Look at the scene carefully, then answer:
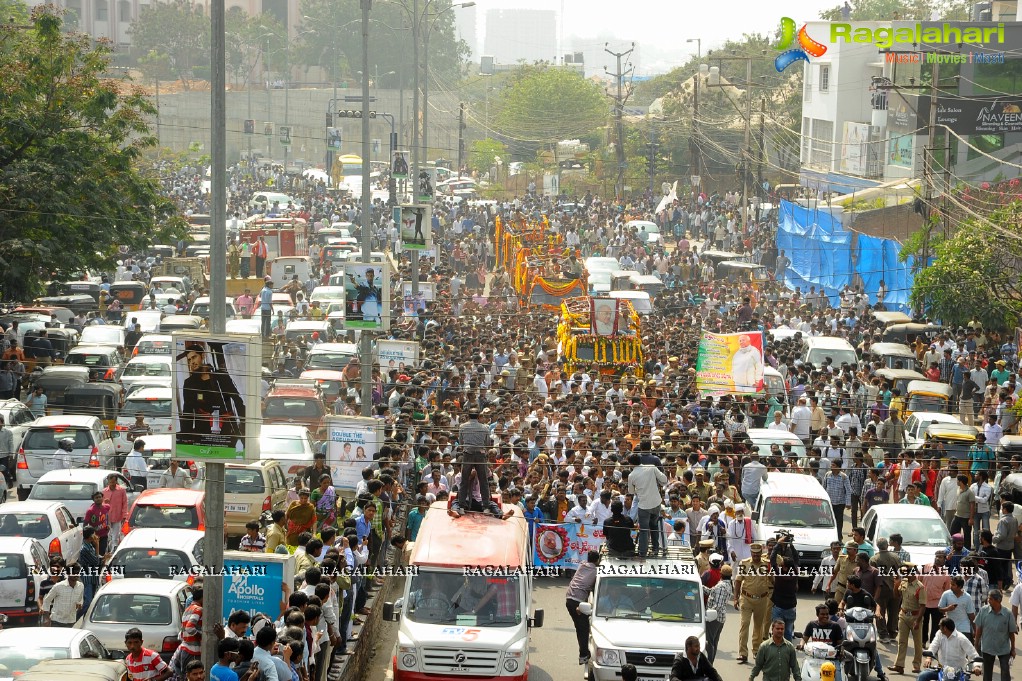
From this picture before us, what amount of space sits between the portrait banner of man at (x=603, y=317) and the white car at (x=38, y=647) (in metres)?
15.4

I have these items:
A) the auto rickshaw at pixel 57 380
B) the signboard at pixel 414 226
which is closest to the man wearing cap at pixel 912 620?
the auto rickshaw at pixel 57 380

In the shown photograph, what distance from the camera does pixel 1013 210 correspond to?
1182 inches

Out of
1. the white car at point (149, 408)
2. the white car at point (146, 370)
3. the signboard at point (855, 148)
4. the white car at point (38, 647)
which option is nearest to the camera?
the white car at point (38, 647)

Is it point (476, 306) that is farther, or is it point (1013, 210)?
point (476, 306)

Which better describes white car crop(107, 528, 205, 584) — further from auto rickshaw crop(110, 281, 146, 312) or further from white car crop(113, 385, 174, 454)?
auto rickshaw crop(110, 281, 146, 312)

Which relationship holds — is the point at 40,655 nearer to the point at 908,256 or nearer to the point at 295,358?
the point at 295,358

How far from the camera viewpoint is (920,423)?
22.8m

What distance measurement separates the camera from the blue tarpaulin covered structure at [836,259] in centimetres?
3566

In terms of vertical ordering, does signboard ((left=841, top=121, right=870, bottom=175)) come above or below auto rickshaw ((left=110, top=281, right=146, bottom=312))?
above

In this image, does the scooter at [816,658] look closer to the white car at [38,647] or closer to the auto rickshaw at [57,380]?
the white car at [38,647]

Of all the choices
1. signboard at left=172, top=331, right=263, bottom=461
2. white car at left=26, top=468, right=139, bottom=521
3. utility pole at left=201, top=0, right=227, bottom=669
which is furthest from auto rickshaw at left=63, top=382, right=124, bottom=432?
signboard at left=172, top=331, right=263, bottom=461

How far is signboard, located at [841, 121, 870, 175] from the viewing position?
183 feet

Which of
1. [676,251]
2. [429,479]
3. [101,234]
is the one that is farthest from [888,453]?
[676,251]

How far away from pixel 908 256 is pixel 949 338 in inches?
223
